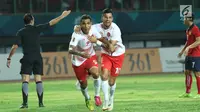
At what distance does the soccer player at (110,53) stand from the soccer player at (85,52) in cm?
19

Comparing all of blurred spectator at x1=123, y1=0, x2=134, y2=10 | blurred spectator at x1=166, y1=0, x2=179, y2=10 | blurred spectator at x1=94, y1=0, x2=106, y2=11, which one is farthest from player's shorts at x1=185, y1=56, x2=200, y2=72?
blurred spectator at x1=166, y1=0, x2=179, y2=10

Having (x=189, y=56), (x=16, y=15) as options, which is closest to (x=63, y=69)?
(x=16, y=15)

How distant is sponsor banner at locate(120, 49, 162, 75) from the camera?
4006cm

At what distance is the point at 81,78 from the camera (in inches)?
671

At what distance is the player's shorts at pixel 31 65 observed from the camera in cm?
→ 1780

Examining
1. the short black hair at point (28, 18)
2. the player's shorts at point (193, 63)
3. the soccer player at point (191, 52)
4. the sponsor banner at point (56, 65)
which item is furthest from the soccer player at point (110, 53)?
the sponsor banner at point (56, 65)

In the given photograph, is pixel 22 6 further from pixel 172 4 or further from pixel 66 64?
pixel 66 64

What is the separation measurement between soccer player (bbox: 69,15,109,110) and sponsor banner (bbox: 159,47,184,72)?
80.6ft

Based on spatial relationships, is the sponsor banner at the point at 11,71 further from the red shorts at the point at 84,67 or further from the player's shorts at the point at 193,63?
the red shorts at the point at 84,67

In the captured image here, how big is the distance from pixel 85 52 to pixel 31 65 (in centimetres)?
183

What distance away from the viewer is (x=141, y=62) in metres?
40.7

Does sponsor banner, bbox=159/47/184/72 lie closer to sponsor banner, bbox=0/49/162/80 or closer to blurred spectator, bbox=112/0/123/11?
sponsor banner, bbox=0/49/162/80

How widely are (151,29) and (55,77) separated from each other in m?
16.1

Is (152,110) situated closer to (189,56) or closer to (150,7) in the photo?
(189,56)
